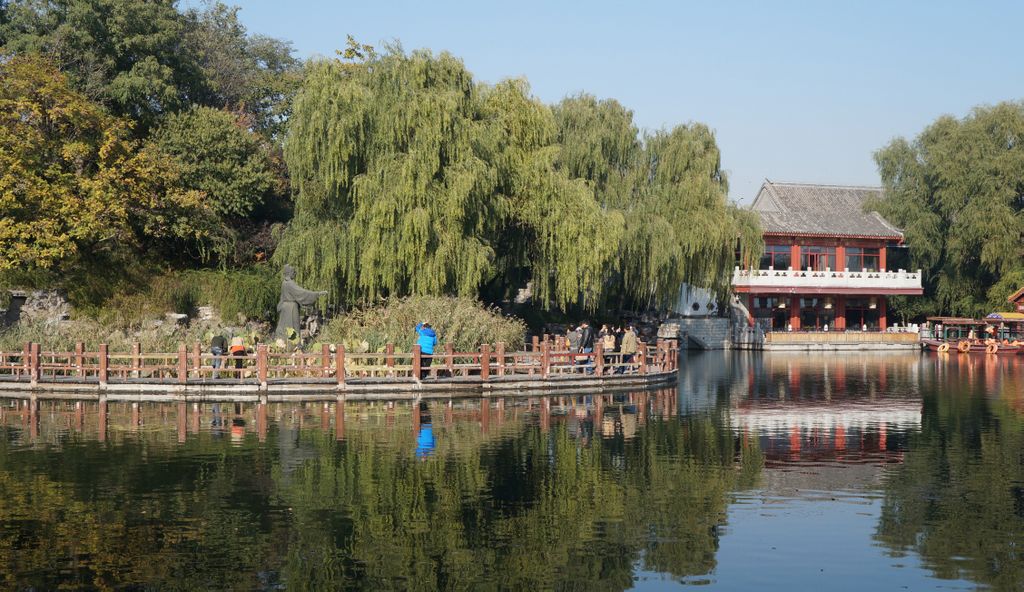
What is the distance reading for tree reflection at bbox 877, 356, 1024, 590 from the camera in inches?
492

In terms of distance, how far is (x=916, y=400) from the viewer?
31.1 meters

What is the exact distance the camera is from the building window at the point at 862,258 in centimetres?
6956

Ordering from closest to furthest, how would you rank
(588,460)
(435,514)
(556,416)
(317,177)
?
(435,514) < (588,460) < (556,416) < (317,177)

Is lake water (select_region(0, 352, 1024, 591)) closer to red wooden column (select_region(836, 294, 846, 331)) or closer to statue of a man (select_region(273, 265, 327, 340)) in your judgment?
statue of a man (select_region(273, 265, 327, 340))

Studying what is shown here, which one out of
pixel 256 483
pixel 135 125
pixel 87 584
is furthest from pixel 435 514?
pixel 135 125

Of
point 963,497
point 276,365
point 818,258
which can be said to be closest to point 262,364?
point 276,365

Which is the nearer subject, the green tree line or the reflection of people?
the reflection of people

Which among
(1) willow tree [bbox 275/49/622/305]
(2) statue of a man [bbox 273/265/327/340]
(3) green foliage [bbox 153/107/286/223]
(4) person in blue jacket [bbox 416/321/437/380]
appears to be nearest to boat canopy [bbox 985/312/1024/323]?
(1) willow tree [bbox 275/49/622/305]

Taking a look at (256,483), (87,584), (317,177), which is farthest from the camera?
(317,177)

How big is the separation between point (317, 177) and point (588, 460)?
21.5 meters

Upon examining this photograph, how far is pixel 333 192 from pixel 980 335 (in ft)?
145

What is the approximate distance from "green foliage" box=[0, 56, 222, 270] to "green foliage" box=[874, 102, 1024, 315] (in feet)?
142

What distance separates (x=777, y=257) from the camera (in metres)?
67.8

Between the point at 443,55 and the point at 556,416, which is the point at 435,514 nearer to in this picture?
the point at 556,416
